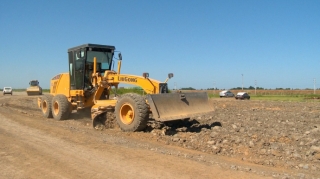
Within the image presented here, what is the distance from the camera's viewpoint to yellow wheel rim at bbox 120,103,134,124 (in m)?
9.09

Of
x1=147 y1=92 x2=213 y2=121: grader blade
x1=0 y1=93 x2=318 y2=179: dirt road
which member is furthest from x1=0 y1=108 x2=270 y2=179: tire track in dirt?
x1=147 y1=92 x2=213 y2=121: grader blade

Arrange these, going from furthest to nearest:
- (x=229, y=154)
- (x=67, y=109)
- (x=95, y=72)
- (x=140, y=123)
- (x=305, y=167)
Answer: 1. (x=67, y=109)
2. (x=95, y=72)
3. (x=140, y=123)
4. (x=229, y=154)
5. (x=305, y=167)

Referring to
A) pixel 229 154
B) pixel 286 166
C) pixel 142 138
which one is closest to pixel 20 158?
pixel 142 138

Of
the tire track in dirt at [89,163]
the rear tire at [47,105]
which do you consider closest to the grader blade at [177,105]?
the tire track in dirt at [89,163]

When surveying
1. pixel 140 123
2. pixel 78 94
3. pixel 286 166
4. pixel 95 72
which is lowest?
pixel 286 166

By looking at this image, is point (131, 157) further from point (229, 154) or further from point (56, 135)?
point (56, 135)

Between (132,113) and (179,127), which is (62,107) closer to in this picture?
(132,113)

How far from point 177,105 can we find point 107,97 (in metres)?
3.98

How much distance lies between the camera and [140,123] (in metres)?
8.61

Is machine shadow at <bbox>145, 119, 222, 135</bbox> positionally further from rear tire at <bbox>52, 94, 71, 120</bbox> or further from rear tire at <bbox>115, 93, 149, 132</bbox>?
rear tire at <bbox>52, 94, 71, 120</bbox>

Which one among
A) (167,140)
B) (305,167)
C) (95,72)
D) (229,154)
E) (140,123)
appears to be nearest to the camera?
(305,167)

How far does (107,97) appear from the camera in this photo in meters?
12.1

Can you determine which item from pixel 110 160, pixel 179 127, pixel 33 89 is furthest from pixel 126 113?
→ pixel 33 89

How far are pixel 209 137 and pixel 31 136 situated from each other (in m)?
4.65
